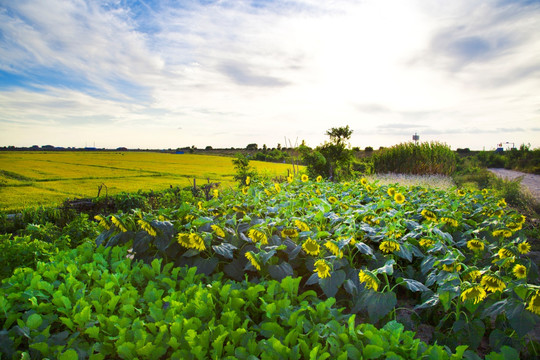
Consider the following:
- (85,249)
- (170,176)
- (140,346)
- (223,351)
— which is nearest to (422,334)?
(223,351)

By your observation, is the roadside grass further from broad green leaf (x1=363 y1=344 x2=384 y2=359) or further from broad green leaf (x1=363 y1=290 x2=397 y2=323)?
broad green leaf (x1=363 y1=344 x2=384 y2=359)

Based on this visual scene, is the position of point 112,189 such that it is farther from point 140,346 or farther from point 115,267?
point 140,346

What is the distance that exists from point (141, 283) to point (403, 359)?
6.13 ft

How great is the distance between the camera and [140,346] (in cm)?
147

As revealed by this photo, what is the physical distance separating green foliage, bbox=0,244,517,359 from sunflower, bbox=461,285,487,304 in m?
0.52

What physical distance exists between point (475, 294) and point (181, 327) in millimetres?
1772

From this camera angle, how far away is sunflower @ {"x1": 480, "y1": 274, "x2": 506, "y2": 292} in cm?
199

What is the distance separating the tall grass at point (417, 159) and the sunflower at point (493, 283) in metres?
16.5

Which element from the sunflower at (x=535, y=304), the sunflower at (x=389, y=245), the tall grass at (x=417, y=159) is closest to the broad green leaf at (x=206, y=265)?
the sunflower at (x=389, y=245)

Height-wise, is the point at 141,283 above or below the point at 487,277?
below

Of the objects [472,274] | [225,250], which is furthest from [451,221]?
[225,250]

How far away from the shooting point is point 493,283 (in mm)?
2020

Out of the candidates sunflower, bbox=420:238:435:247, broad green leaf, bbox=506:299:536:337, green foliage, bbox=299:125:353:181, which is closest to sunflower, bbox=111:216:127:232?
sunflower, bbox=420:238:435:247

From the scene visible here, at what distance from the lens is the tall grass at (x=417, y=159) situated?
56.5 ft
